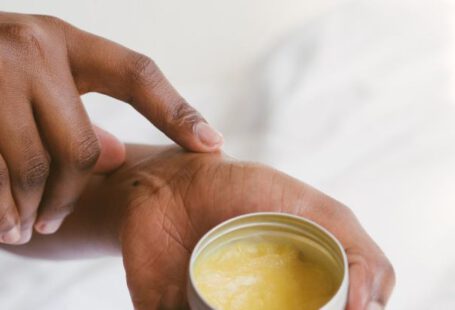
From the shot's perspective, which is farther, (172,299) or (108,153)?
(108,153)

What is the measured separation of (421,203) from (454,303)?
0.21m

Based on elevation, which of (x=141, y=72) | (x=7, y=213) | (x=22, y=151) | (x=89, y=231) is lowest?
(x=89, y=231)

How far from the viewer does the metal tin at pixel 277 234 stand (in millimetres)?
633

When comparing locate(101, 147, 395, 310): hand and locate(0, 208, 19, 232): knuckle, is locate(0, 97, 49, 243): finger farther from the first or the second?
locate(101, 147, 395, 310): hand

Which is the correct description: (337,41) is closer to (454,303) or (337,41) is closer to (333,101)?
(333,101)

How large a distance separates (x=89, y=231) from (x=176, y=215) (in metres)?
0.25

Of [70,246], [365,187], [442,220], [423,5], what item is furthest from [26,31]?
[423,5]

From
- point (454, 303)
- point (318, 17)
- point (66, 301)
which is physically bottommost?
point (66, 301)

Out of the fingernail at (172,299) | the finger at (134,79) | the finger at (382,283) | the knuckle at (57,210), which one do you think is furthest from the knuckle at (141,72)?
the finger at (382,283)

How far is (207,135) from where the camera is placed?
98 centimetres

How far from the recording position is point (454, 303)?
3.26 ft

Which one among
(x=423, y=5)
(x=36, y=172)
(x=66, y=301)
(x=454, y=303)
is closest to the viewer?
(x=36, y=172)

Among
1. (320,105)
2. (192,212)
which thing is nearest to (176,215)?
(192,212)

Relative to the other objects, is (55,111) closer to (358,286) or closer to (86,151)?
(86,151)
